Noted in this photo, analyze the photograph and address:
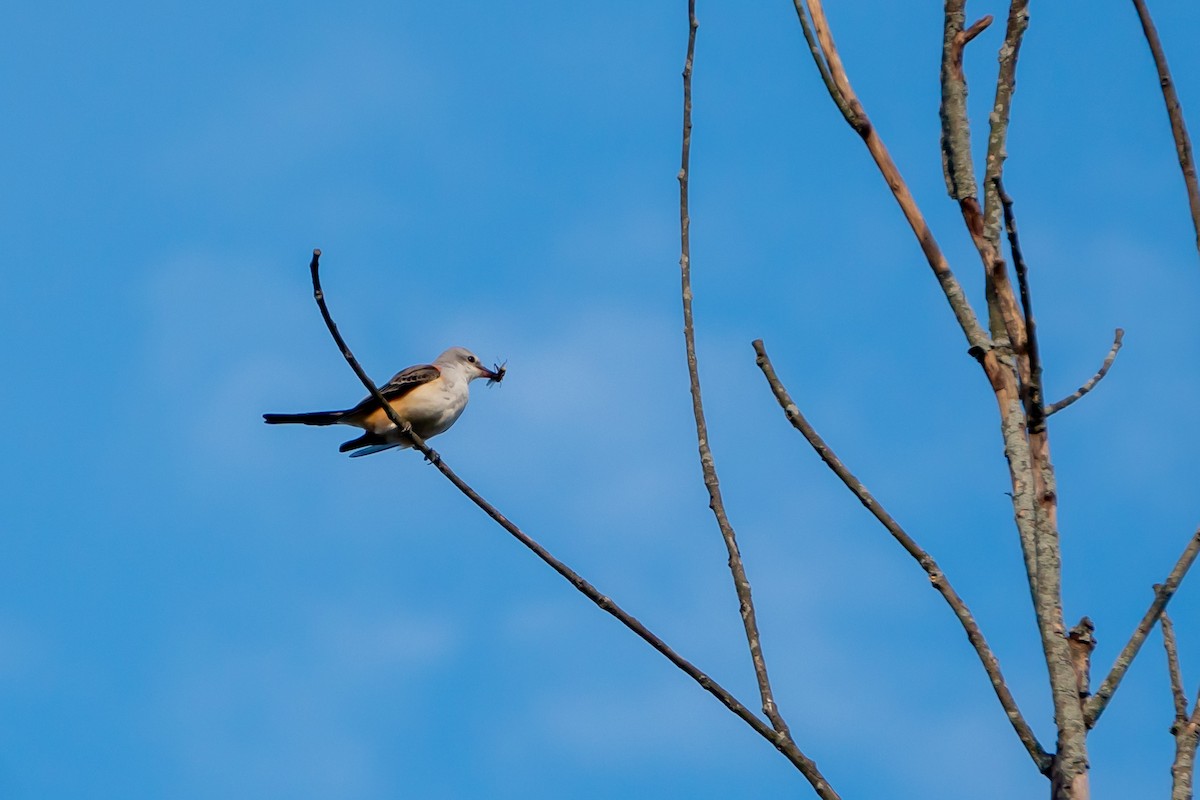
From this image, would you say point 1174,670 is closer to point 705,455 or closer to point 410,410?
point 705,455

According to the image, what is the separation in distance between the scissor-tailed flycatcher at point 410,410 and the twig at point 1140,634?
316 inches

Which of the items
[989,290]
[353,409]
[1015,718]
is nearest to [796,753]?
[1015,718]

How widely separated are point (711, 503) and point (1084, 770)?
3.70ft

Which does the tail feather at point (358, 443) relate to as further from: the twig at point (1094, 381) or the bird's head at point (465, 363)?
the twig at point (1094, 381)

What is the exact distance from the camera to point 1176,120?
10.3ft

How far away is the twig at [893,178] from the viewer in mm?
3062

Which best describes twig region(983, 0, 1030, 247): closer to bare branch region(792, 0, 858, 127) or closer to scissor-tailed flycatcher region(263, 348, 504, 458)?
bare branch region(792, 0, 858, 127)

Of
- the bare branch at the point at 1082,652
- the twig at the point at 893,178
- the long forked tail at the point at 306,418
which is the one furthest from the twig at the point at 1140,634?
the long forked tail at the point at 306,418

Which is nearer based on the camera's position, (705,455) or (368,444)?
(705,455)

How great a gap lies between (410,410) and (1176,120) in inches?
Result: 320

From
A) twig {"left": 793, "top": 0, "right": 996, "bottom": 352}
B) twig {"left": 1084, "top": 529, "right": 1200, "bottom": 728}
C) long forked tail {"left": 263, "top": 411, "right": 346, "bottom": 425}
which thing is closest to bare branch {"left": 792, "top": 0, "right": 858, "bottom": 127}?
twig {"left": 793, "top": 0, "right": 996, "bottom": 352}

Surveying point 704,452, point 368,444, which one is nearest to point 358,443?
point 368,444

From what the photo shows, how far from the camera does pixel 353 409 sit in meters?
10.3

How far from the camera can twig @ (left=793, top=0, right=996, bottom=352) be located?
3.06 meters
